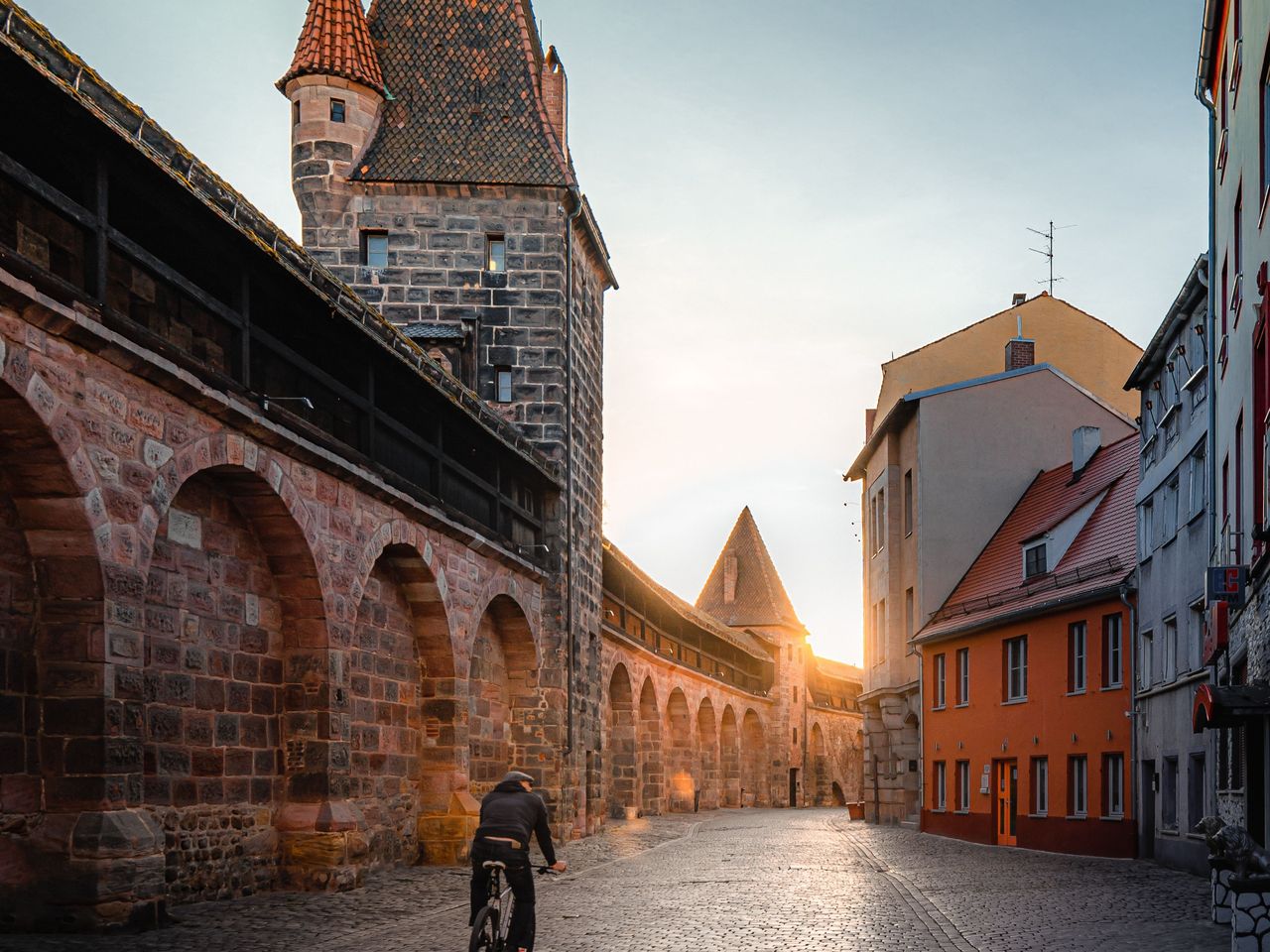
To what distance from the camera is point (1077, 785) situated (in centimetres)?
2573

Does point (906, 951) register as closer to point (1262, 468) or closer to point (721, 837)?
point (1262, 468)

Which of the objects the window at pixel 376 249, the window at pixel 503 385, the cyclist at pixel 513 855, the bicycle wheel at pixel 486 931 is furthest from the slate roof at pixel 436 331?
the bicycle wheel at pixel 486 931

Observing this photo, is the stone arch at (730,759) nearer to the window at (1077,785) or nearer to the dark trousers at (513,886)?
the window at (1077,785)

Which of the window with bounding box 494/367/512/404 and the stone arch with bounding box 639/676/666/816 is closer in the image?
the window with bounding box 494/367/512/404

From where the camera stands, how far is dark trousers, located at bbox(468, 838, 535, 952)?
362 inches

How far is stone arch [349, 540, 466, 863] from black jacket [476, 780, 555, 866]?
6904mm

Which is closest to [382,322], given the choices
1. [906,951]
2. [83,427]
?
[83,427]

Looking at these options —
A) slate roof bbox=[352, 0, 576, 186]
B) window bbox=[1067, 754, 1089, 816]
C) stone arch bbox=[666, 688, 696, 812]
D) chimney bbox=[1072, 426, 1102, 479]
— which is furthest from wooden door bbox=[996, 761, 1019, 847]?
stone arch bbox=[666, 688, 696, 812]

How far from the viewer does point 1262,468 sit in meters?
13.5

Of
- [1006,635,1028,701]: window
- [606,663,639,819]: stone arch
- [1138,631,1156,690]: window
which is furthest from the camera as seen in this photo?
[606,663,639,819]: stone arch

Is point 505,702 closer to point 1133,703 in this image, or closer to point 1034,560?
point 1133,703

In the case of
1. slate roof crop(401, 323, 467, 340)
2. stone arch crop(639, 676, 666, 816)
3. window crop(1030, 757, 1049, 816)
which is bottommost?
stone arch crop(639, 676, 666, 816)

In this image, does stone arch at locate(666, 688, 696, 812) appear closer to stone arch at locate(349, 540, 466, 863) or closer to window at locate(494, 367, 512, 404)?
window at locate(494, 367, 512, 404)

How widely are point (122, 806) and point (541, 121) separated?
18.1 metres
